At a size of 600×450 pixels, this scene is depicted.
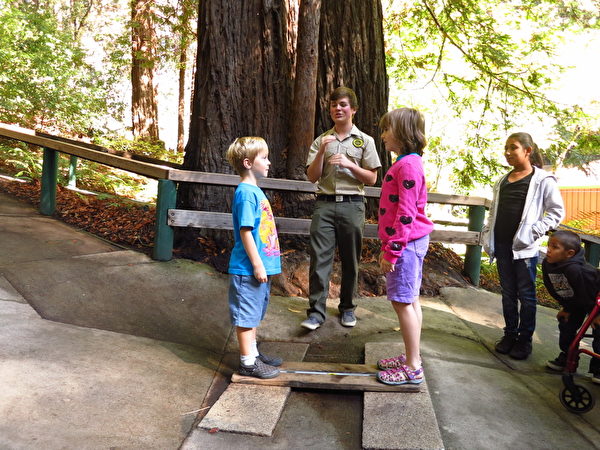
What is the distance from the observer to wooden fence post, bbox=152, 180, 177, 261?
5285 mm

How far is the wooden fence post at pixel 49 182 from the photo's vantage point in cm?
655

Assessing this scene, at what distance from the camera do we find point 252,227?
3383 mm

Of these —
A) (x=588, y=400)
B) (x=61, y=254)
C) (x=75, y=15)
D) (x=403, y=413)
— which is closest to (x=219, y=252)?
(x=61, y=254)

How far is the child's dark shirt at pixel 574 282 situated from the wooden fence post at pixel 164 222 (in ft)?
11.4

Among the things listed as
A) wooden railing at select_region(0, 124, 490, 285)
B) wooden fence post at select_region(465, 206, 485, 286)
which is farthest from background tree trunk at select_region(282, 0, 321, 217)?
wooden fence post at select_region(465, 206, 485, 286)

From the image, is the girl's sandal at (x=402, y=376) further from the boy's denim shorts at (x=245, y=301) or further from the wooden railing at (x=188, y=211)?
the wooden railing at (x=188, y=211)

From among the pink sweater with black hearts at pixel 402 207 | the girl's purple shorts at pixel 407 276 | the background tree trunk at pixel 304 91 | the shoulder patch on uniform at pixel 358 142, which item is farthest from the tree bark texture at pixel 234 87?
the girl's purple shorts at pixel 407 276

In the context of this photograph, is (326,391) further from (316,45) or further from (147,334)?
(316,45)

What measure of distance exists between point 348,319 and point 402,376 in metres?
1.30

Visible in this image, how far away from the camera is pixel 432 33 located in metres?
9.51

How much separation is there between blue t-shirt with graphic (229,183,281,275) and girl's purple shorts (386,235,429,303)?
79 centimetres

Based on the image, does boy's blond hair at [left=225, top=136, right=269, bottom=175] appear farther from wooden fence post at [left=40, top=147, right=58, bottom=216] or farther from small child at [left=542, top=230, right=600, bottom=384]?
wooden fence post at [left=40, top=147, right=58, bottom=216]

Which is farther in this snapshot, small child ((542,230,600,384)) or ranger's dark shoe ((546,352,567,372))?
ranger's dark shoe ((546,352,567,372))

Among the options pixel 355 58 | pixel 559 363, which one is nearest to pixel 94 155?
pixel 355 58
